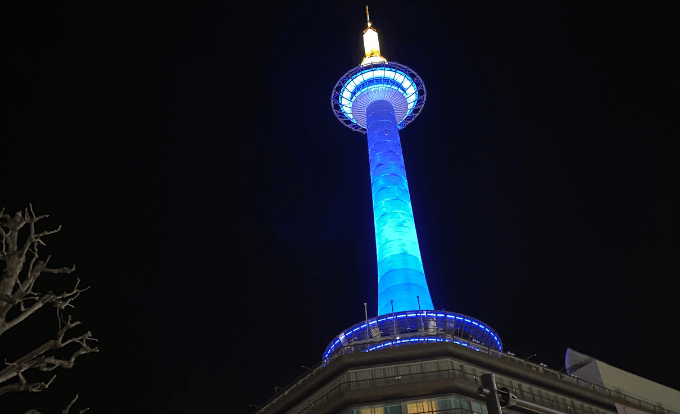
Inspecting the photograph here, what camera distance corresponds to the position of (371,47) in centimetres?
10306

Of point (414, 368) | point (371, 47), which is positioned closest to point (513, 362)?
point (414, 368)

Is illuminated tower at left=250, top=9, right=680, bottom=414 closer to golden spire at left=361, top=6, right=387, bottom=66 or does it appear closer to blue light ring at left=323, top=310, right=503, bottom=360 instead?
blue light ring at left=323, top=310, right=503, bottom=360

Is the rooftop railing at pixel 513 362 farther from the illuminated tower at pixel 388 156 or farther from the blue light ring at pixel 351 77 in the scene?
the blue light ring at pixel 351 77

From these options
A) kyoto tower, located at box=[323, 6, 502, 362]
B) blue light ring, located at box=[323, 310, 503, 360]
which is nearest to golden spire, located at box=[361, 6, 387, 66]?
kyoto tower, located at box=[323, 6, 502, 362]

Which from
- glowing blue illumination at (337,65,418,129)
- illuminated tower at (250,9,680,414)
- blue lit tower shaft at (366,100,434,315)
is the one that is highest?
glowing blue illumination at (337,65,418,129)

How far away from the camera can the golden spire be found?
99369 millimetres

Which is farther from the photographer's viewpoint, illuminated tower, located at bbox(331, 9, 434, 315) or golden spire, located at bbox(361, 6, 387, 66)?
golden spire, located at bbox(361, 6, 387, 66)

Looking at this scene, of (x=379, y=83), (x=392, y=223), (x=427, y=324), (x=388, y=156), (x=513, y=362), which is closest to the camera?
(x=513, y=362)

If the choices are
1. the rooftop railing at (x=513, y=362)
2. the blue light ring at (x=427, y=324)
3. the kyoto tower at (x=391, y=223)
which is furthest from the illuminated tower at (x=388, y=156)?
the rooftop railing at (x=513, y=362)

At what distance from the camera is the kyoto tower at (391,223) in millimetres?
60406

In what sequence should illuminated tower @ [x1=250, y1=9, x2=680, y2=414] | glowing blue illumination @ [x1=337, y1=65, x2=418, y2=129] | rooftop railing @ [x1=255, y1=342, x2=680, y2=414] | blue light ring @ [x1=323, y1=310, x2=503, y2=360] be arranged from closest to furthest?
illuminated tower @ [x1=250, y1=9, x2=680, y2=414], rooftop railing @ [x1=255, y1=342, x2=680, y2=414], blue light ring @ [x1=323, y1=310, x2=503, y2=360], glowing blue illumination @ [x1=337, y1=65, x2=418, y2=129]

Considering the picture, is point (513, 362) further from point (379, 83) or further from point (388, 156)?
point (379, 83)

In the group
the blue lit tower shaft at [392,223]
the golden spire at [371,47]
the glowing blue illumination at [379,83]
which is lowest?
the blue lit tower shaft at [392,223]

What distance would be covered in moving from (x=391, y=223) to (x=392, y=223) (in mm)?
132
